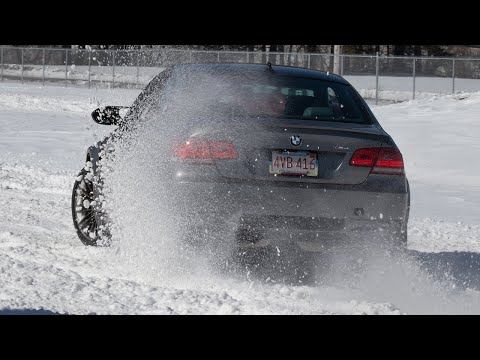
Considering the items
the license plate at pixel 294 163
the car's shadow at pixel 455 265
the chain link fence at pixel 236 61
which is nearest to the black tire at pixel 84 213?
the license plate at pixel 294 163

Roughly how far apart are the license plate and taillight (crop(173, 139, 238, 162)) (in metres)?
0.26

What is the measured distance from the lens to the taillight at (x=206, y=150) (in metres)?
5.90

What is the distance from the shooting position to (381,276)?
6363 mm

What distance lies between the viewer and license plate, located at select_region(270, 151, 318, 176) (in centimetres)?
589

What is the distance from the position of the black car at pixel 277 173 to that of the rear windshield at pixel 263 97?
0.05 ft

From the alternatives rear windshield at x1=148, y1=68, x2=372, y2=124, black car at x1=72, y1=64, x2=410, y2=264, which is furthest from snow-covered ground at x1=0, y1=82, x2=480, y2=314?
rear windshield at x1=148, y1=68, x2=372, y2=124

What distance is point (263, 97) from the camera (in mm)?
6453

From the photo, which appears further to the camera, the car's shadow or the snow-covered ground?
the car's shadow

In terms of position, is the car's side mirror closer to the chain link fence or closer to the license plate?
the license plate

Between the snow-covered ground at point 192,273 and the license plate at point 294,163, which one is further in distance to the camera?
the license plate at point 294,163

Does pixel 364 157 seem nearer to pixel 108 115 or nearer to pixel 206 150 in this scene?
pixel 206 150

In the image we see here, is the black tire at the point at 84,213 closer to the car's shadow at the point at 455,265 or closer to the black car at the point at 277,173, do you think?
the black car at the point at 277,173

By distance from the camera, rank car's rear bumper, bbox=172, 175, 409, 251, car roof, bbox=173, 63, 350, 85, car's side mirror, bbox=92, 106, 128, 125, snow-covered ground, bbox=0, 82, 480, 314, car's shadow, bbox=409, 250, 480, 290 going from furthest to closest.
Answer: car's side mirror, bbox=92, 106, 128, 125
car's shadow, bbox=409, 250, 480, 290
car roof, bbox=173, 63, 350, 85
car's rear bumper, bbox=172, 175, 409, 251
snow-covered ground, bbox=0, 82, 480, 314
